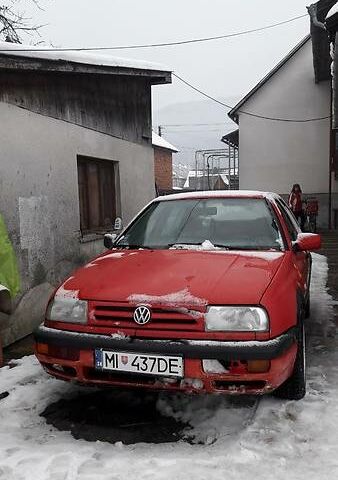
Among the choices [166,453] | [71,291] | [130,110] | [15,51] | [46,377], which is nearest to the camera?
[166,453]

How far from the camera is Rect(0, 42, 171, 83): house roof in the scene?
482cm

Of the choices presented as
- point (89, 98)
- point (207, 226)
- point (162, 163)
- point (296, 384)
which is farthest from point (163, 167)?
point (296, 384)

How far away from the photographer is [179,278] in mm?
3033

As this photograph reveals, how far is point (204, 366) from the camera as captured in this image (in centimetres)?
271

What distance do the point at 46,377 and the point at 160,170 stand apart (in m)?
32.7

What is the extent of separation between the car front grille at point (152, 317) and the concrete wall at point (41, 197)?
2.24 meters

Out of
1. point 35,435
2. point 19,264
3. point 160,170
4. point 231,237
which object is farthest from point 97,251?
point 160,170

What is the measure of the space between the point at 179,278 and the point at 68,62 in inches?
156

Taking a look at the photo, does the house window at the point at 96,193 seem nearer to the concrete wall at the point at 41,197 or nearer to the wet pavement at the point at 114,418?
the concrete wall at the point at 41,197

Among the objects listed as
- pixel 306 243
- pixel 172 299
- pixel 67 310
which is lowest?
pixel 67 310

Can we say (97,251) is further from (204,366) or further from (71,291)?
(204,366)

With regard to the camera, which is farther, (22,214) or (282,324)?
(22,214)

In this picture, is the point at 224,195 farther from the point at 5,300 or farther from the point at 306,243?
the point at 5,300

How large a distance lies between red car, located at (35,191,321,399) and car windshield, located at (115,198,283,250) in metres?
0.26
